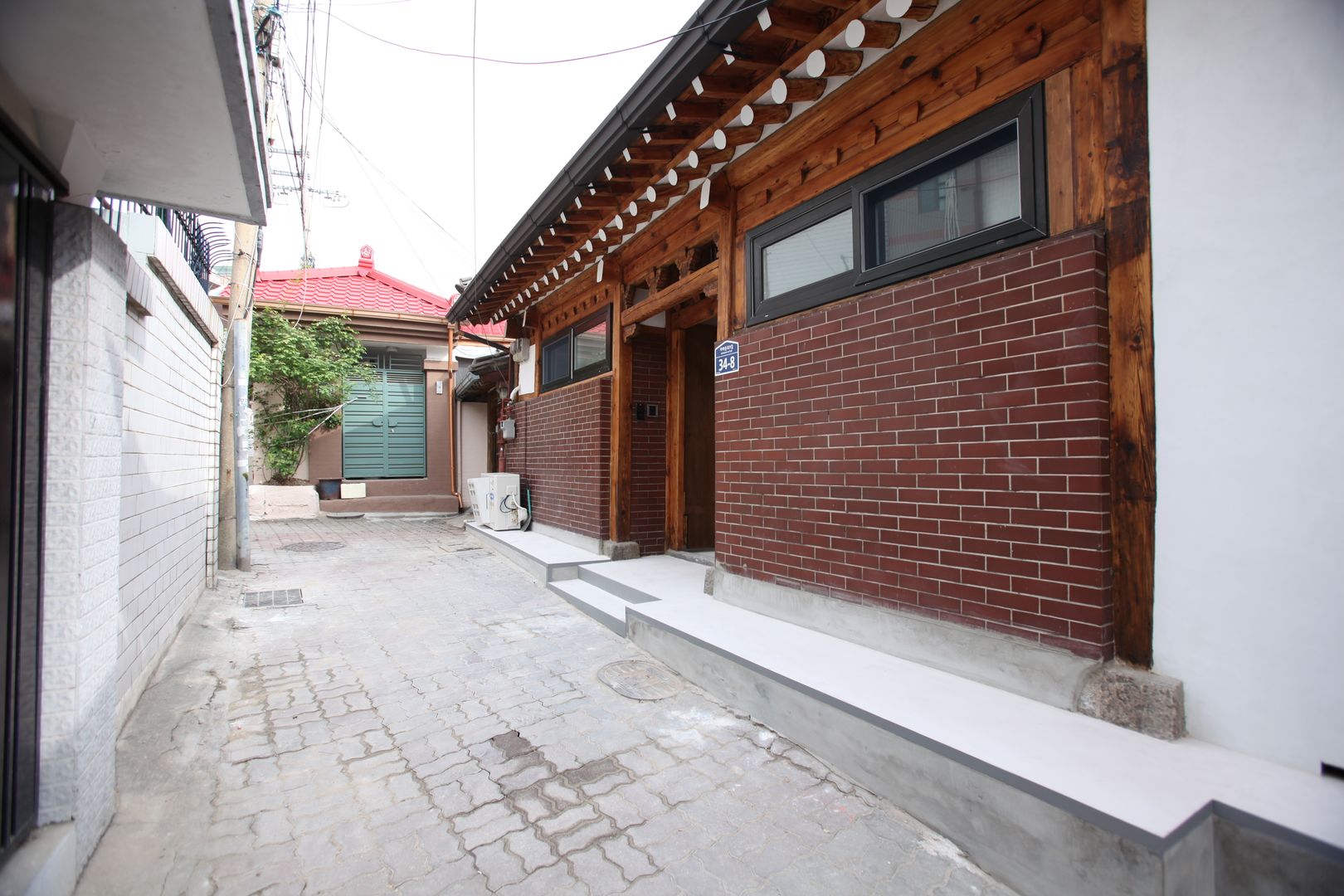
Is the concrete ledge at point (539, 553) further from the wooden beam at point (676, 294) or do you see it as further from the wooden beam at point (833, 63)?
the wooden beam at point (833, 63)

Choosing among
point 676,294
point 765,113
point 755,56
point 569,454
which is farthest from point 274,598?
point 755,56

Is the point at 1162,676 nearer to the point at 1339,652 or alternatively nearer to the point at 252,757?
the point at 1339,652

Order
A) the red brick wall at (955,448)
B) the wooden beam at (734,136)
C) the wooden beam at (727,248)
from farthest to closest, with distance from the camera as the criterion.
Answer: the wooden beam at (727,248) < the wooden beam at (734,136) < the red brick wall at (955,448)

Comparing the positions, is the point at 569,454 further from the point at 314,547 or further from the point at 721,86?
the point at 721,86

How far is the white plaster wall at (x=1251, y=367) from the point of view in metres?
1.81

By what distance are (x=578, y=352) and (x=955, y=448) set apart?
5.11 m

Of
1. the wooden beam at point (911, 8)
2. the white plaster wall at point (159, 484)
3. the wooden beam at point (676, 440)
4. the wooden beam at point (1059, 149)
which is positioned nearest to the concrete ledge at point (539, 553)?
the wooden beam at point (676, 440)

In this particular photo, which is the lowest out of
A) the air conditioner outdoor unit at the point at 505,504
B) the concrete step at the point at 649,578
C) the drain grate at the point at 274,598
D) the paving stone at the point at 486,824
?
the paving stone at the point at 486,824

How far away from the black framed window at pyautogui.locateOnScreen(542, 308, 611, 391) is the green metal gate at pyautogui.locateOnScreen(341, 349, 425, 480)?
5.55 metres

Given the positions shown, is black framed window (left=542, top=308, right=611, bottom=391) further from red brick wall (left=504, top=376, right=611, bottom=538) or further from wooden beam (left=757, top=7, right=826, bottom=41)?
wooden beam (left=757, top=7, right=826, bottom=41)

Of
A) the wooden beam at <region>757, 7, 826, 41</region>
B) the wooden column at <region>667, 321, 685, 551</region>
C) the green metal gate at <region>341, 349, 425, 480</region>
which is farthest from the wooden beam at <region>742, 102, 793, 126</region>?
the green metal gate at <region>341, 349, 425, 480</region>

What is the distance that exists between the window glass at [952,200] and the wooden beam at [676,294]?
1.54m

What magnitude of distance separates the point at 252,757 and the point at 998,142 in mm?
4336

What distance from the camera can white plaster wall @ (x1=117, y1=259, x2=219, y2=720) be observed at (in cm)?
307
